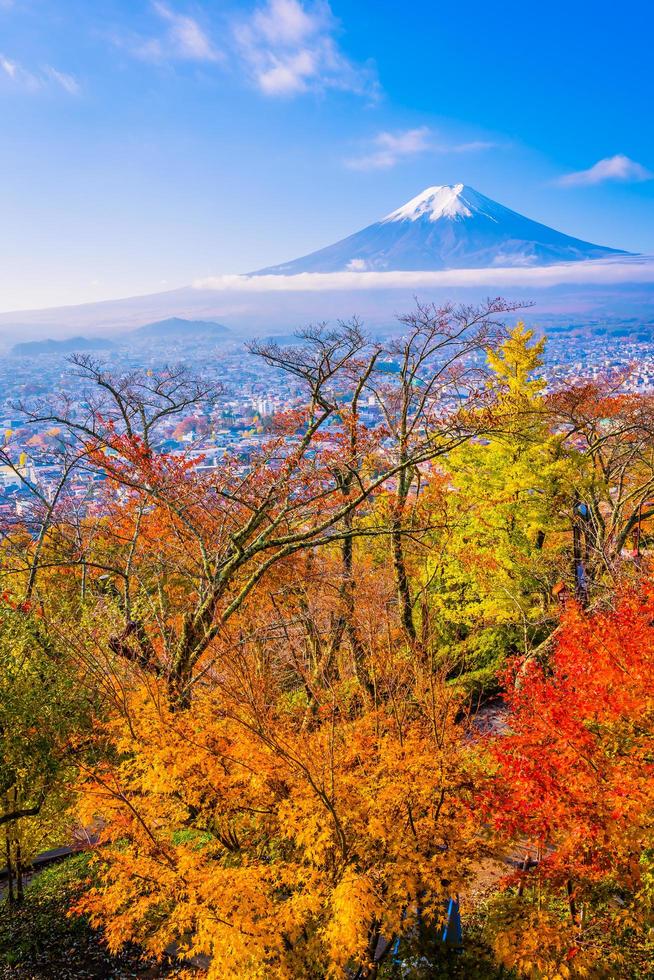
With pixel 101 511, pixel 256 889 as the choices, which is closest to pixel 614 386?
pixel 101 511

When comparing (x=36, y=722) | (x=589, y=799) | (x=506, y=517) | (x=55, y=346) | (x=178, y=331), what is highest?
(x=178, y=331)

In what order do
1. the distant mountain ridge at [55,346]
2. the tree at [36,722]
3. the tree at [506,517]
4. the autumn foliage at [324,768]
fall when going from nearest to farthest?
the autumn foliage at [324,768] < the tree at [36,722] < the tree at [506,517] < the distant mountain ridge at [55,346]

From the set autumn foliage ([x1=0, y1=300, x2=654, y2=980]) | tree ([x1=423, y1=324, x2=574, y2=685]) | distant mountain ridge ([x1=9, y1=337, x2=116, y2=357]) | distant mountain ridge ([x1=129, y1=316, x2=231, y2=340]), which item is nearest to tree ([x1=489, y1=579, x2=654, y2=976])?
autumn foliage ([x1=0, y1=300, x2=654, y2=980])

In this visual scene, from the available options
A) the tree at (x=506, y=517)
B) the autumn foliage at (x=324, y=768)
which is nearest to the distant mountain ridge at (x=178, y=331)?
the tree at (x=506, y=517)

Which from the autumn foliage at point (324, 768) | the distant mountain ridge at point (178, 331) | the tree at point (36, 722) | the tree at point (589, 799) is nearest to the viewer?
the autumn foliage at point (324, 768)

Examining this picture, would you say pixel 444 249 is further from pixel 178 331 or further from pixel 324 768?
pixel 324 768

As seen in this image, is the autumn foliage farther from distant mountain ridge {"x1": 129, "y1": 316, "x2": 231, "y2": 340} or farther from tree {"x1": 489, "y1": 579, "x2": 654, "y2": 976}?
distant mountain ridge {"x1": 129, "y1": 316, "x2": 231, "y2": 340}

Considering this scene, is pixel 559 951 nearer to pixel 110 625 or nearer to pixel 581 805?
pixel 581 805

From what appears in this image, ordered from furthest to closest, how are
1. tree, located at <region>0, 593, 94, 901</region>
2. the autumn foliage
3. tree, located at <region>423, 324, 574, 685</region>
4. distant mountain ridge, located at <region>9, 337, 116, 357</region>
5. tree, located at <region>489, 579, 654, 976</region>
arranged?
distant mountain ridge, located at <region>9, 337, 116, 357</region> < tree, located at <region>423, 324, 574, 685</region> < tree, located at <region>0, 593, 94, 901</region> < tree, located at <region>489, 579, 654, 976</region> < the autumn foliage

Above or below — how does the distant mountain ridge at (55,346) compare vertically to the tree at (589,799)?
above

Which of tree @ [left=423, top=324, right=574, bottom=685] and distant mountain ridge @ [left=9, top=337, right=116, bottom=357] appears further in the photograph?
distant mountain ridge @ [left=9, top=337, right=116, bottom=357]

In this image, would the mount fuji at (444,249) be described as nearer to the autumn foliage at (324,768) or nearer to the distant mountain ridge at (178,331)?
the distant mountain ridge at (178,331)

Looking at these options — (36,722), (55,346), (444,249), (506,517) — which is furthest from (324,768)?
(444,249)

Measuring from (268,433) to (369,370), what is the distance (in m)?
3.51
